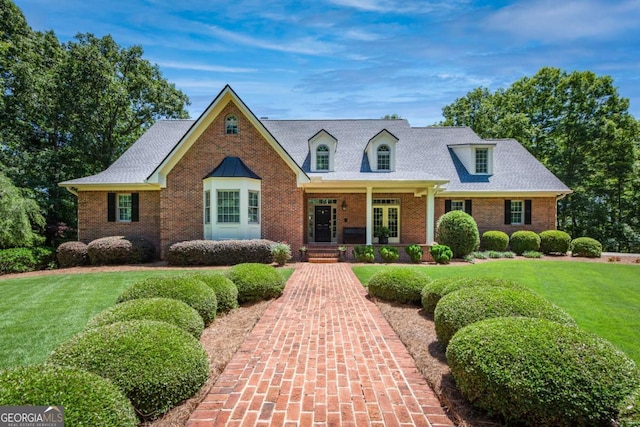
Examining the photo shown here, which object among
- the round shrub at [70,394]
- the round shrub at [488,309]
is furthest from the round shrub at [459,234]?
the round shrub at [70,394]

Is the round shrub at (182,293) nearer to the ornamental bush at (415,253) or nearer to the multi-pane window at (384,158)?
the ornamental bush at (415,253)

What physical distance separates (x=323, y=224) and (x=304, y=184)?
11.8 ft

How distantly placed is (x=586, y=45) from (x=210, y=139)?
48.6 ft

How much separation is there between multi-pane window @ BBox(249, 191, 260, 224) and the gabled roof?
84cm

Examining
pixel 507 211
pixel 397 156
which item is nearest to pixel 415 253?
pixel 397 156

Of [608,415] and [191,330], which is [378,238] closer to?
[191,330]

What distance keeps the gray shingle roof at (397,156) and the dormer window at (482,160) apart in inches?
19.0

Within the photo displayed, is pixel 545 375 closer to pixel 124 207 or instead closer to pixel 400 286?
pixel 400 286

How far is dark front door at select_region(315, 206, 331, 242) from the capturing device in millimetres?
18281

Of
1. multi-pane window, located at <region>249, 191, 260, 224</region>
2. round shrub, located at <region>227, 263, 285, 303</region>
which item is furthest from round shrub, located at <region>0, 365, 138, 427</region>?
multi-pane window, located at <region>249, 191, 260, 224</region>

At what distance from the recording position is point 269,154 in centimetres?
1534

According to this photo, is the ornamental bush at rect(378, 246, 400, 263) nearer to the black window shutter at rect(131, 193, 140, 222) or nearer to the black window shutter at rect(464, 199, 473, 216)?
A: the black window shutter at rect(464, 199, 473, 216)

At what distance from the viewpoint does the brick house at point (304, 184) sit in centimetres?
1516

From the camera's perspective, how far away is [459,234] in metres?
14.9
